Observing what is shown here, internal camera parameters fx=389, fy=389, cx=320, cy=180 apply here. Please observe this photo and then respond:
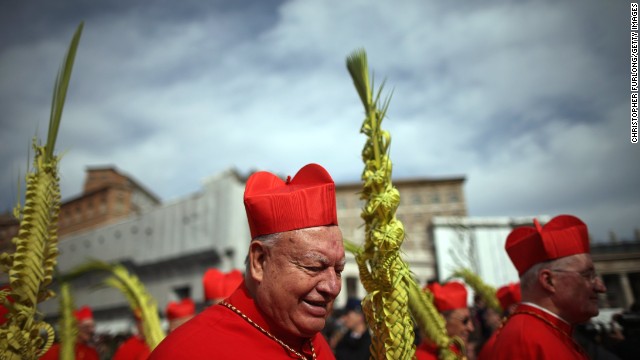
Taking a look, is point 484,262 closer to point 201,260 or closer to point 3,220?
point 201,260

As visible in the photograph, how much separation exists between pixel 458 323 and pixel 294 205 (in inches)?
130

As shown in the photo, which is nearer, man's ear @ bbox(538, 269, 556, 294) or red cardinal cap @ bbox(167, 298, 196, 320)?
man's ear @ bbox(538, 269, 556, 294)

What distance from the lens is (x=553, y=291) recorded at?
2.95 metres

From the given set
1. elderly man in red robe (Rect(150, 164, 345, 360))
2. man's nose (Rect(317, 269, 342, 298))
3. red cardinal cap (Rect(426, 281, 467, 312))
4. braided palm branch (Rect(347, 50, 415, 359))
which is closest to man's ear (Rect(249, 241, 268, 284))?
elderly man in red robe (Rect(150, 164, 345, 360))

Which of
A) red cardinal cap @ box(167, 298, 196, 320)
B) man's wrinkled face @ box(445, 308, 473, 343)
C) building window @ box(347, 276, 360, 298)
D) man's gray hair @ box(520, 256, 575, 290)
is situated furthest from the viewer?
building window @ box(347, 276, 360, 298)

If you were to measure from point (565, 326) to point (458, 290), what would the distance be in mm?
1510

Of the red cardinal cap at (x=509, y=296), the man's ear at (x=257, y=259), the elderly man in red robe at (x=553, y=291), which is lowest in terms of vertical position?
the red cardinal cap at (x=509, y=296)

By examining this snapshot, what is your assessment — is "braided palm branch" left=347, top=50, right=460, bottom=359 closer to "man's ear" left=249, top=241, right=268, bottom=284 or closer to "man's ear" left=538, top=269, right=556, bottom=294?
"man's ear" left=249, top=241, right=268, bottom=284

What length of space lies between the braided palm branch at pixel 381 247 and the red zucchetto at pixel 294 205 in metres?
0.22

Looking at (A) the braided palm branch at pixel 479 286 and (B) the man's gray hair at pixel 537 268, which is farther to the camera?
(A) the braided palm branch at pixel 479 286

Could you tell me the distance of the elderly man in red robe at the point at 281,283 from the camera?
1.69 metres

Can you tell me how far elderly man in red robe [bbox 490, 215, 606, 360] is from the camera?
2.68 meters

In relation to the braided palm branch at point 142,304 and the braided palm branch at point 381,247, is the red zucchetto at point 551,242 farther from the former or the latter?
the braided palm branch at point 142,304

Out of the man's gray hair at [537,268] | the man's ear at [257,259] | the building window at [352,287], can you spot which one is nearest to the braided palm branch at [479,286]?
the man's gray hair at [537,268]
